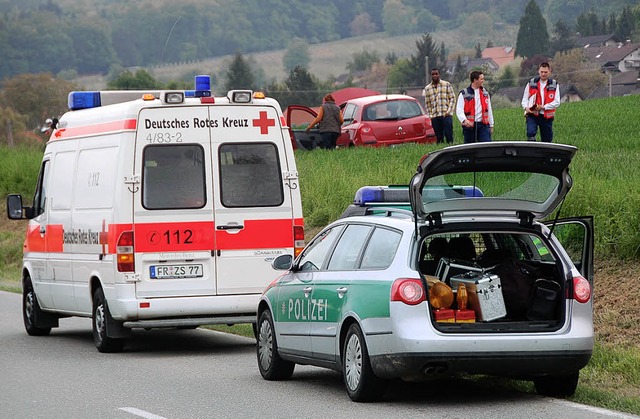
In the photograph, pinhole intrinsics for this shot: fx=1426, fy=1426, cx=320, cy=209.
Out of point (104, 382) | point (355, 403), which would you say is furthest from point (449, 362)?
point (104, 382)

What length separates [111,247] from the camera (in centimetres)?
1435

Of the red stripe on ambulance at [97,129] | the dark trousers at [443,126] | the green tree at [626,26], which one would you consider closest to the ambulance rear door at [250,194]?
the red stripe on ambulance at [97,129]

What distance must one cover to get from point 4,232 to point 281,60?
4458 inches

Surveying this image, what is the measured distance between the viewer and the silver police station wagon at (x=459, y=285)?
32.2 feet

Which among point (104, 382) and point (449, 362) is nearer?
point (449, 362)

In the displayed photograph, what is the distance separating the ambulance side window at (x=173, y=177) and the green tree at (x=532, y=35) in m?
130

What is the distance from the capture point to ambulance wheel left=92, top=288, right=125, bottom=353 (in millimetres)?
14656

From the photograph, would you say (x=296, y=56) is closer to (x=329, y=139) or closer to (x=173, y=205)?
(x=329, y=139)

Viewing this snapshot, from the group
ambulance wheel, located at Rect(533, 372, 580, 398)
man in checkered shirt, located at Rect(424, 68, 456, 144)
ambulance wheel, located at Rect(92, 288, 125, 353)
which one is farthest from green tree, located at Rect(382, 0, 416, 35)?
ambulance wheel, located at Rect(533, 372, 580, 398)

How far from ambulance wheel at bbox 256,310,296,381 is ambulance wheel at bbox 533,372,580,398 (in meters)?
2.37

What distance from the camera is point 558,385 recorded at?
10.4m

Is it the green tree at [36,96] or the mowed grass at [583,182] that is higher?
the mowed grass at [583,182]

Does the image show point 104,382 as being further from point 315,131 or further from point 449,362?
point 315,131

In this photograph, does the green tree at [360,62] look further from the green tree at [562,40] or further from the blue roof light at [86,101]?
A: the blue roof light at [86,101]
